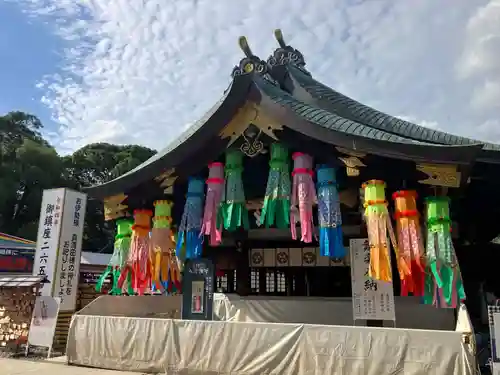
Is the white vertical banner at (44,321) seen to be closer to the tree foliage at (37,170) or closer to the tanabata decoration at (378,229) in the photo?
the tanabata decoration at (378,229)

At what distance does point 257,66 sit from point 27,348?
8647 millimetres

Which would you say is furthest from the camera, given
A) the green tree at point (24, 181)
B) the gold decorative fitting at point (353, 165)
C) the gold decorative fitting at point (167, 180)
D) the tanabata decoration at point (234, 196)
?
the green tree at point (24, 181)

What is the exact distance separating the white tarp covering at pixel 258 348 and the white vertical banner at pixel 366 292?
4.87ft

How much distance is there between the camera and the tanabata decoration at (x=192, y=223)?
29.8 ft

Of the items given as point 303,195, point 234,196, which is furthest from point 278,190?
point 234,196

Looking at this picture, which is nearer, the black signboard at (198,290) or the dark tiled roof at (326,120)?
the dark tiled roof at (326,120)

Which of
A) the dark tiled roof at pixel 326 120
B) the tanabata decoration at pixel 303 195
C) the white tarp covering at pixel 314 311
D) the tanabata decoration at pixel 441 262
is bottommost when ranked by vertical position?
the white tarp covering at pixel 314 311

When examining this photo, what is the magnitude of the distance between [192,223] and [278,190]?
202cm

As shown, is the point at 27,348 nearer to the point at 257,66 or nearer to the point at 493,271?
the point at 257,66

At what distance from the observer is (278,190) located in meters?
8.25

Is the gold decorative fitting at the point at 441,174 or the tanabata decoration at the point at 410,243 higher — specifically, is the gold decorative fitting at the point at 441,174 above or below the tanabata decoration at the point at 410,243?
above

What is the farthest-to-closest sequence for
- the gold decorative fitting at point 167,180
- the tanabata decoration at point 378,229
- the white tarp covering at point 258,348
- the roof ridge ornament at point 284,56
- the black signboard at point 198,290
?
1. the roof ridge ornament at point 284,56
2. the gold decorative fitting at point 167,180
3. the black signboard at point 198,290
4. the tanabata decoration at point 378,229
5. the white tarp covering at point 258,348

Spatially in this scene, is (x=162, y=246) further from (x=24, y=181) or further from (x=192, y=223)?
(x=24, y=181)

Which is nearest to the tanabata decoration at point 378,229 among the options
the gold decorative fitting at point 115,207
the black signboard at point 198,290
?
the black signboard at point 198,290
